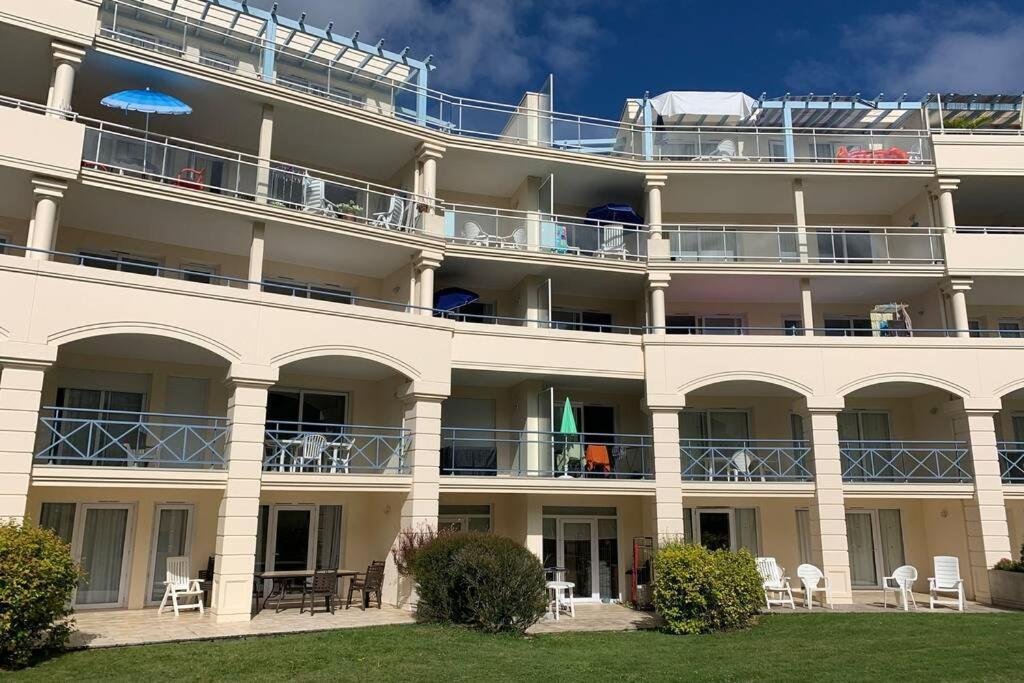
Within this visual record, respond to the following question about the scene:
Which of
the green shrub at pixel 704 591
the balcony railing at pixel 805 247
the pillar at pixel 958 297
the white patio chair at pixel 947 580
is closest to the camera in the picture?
the green shrub at pixel 704 591

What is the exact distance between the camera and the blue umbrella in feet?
75.8

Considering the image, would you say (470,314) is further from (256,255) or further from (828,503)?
(828,503)

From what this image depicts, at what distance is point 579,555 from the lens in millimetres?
21656

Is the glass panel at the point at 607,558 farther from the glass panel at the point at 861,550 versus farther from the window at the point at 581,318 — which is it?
the glass panel at the point at 861,550

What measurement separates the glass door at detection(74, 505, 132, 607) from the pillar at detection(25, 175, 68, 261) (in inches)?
225

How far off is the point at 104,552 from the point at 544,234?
13.1m

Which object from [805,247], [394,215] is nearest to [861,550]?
[805,247]

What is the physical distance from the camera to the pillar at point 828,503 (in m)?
19.9

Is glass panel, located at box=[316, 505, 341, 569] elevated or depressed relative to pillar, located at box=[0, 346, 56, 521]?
depressed

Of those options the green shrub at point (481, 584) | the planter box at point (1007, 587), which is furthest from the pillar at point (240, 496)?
the planter box at point (1007, 587)

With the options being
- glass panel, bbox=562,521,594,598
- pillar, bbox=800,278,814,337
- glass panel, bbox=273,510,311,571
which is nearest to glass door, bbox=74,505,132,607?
glass panel, bbox=273,510,311,571

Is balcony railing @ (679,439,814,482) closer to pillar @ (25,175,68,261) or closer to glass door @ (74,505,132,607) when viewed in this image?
glass door @ (74,505,132,607)

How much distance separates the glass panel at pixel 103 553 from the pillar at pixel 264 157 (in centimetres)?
769

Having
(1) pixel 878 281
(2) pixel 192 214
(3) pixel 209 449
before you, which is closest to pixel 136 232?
(2) pixel 192 214
